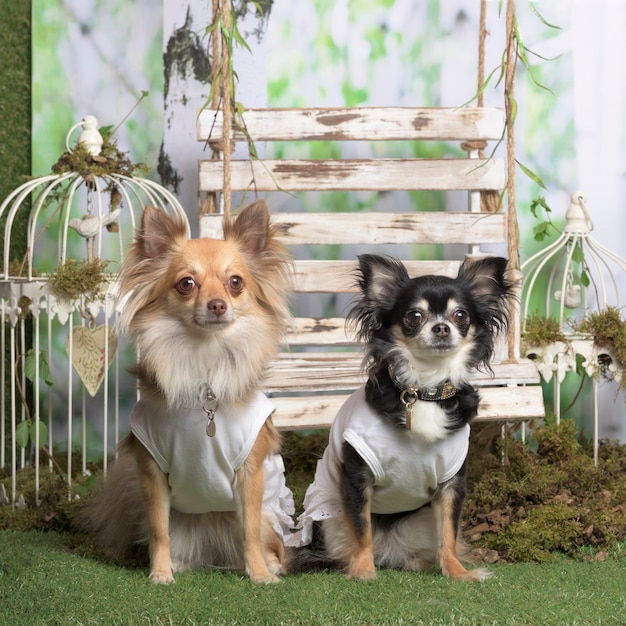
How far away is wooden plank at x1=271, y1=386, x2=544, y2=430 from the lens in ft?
10.3

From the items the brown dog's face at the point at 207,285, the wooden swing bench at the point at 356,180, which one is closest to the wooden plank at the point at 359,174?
the wooden swing bench at the point at 356,180

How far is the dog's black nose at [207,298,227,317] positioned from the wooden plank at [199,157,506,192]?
5.27 feet

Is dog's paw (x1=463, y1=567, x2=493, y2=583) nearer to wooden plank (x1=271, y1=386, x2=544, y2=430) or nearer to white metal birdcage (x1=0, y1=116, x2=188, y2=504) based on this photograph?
wooden plank (x1=271, y1=386, x2=544, y2=430)

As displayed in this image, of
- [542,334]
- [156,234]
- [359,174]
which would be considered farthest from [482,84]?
[156,234]

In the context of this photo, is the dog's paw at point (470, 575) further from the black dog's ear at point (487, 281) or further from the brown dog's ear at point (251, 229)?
the brown dog's ear at point (251, 229)

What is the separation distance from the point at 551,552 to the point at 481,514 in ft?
0.97

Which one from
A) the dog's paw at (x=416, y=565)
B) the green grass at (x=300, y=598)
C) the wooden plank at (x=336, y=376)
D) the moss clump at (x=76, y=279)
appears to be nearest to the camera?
the green grass at (x=300, y=598)

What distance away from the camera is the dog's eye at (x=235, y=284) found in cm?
244

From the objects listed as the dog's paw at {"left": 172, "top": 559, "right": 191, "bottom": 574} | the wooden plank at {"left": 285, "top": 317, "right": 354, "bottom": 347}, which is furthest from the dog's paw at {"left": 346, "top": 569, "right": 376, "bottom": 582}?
the wooden plank at {"left": 285, "top": 317, "right": 354, "bottom": 347}

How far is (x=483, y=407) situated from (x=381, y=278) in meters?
0.87

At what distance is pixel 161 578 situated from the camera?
246 centimetres

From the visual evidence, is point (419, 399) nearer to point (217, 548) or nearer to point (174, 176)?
point (217, 548)

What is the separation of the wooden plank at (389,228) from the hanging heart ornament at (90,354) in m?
0.97

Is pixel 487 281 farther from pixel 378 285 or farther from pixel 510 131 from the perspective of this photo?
pixel 510 131
